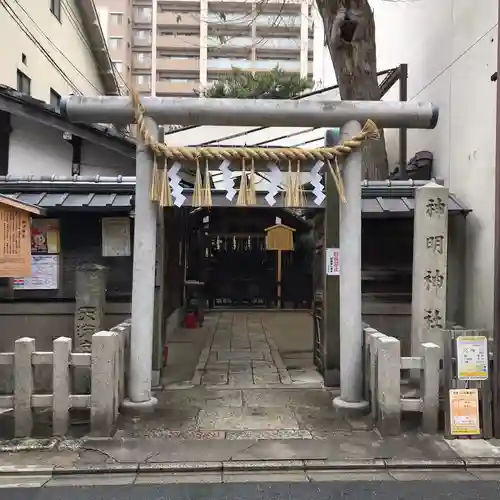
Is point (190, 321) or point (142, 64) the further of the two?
point (142, 64)

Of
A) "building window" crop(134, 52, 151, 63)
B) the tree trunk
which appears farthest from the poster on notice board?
"building window" crop(134, 52, 151, 63)

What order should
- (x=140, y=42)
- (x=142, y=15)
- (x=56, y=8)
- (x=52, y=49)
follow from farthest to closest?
(x=142, y=15) < (x=140, y=42) < (x=56, y=8) < (x=52, y=49)

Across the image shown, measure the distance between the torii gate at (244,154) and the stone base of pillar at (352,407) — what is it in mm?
14

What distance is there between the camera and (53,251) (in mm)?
9234

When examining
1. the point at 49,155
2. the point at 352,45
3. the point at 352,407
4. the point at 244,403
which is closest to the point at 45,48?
the point at 49,155

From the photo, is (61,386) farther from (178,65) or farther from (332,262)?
(178,65)

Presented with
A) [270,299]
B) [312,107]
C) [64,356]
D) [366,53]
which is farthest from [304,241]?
[64,356]

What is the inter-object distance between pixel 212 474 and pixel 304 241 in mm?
15148

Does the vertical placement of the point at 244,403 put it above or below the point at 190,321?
below

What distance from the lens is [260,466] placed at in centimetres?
562

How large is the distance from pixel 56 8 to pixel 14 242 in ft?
51.7

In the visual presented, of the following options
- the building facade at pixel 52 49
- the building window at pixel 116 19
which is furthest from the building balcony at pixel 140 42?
the building facade at pixel 52 49

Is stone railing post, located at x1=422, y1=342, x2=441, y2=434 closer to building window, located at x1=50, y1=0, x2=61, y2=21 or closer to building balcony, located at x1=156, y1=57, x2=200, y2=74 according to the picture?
building window, located at x1=50, y1=0, x2=61, y2=21

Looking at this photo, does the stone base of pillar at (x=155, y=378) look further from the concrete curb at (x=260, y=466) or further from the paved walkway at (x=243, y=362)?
the concrete curb at (x=260, y=466)
